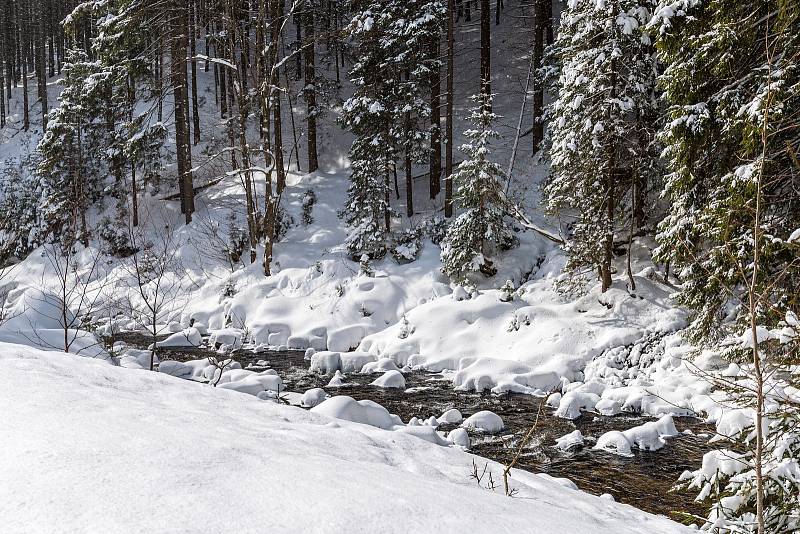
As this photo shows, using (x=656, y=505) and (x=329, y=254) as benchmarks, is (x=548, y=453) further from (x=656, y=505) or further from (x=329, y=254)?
(x=329, y=254)

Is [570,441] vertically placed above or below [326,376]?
above

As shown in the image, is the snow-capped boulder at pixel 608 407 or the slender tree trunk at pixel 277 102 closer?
the snow-capped boulder at pixel 608 407

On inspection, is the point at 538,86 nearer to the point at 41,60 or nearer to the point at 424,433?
the point at 424,433

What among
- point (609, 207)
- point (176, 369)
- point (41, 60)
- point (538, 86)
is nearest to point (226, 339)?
point (176, 369)

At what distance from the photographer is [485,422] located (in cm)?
828

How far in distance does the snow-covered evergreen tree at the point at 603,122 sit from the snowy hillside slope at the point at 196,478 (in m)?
8.98

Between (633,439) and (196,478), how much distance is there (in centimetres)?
680

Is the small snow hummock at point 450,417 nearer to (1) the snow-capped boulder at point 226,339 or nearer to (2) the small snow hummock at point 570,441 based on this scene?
(2) the small snow hummock at point 570,441

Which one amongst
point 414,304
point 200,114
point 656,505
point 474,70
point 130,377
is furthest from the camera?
point 200,114

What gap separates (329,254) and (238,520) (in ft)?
53.7

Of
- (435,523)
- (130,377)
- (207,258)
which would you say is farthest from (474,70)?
(435,523)

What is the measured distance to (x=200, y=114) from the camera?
32469mm

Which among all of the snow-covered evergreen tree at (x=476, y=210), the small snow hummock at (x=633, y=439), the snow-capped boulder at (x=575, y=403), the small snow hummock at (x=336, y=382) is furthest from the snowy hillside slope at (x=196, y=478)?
the snow-covered evergreen tree at (x=476, y=210)

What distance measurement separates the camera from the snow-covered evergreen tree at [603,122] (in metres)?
11.7
